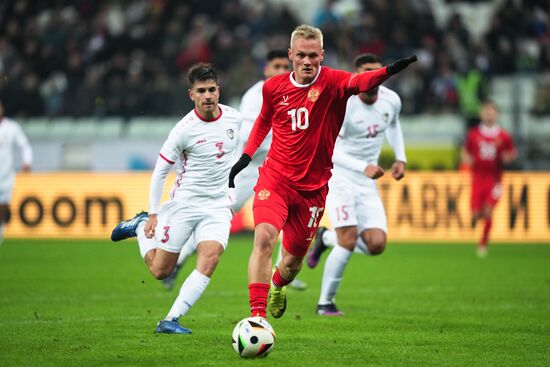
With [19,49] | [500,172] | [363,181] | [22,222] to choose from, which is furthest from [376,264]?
[19,49]

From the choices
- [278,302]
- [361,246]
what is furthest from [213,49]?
[278,302]

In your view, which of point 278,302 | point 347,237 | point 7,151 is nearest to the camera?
point 278,302

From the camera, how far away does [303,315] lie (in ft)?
33.3

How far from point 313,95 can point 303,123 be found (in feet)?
0.74

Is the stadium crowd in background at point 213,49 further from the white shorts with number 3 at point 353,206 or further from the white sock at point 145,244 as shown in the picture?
the white sock at point 145,244

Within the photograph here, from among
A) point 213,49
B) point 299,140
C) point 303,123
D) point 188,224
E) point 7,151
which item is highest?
point 303,123

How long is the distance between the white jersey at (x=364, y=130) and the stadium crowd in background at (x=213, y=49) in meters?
11.1

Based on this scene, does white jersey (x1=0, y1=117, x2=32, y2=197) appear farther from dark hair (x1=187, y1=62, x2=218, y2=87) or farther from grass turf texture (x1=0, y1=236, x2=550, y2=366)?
dark hair (x1=187, y1=62, x2=218, y2=87)

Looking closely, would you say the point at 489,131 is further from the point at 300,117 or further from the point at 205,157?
the point at 300,117

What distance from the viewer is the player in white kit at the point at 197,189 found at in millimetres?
8664

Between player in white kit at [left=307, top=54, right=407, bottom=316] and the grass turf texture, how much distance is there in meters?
0.52

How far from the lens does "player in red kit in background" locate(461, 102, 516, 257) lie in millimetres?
18672

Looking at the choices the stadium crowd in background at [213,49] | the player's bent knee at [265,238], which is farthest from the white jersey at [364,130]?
the stadium crowd in background at [213,49]

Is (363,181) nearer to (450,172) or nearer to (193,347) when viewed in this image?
(193,347)
